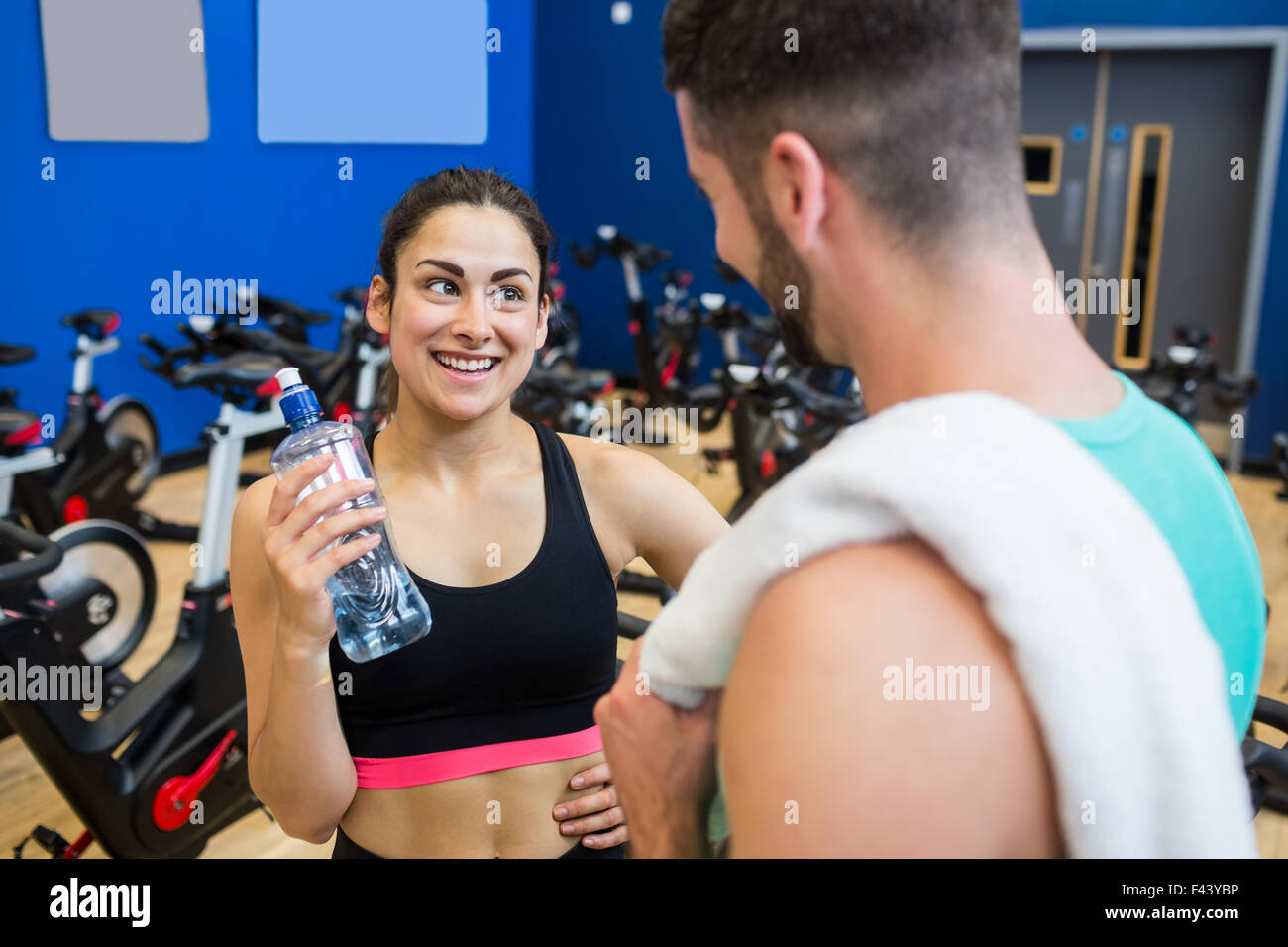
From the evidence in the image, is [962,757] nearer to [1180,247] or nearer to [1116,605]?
[1116,605]

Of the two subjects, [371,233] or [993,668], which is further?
[371,233]

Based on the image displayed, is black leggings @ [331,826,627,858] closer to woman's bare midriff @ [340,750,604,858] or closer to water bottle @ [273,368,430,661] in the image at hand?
woman's bare midriff @ [340,750,604,858]

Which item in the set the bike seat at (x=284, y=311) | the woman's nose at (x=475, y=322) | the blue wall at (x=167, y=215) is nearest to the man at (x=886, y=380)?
the woman's nose at (x=475, y=322)

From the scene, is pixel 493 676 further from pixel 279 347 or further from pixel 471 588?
pixel 279 347

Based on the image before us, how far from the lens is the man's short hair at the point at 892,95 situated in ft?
1.88

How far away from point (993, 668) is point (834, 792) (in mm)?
98

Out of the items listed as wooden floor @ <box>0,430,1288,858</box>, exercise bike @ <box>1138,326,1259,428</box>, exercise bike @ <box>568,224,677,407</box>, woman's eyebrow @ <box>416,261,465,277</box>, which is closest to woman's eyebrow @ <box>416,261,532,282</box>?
woman's eyebrow @ <box>416,261,465,277</box>

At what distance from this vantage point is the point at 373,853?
49.1 inches

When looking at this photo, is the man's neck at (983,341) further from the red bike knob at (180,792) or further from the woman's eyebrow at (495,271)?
the red bike knob at (180,792)

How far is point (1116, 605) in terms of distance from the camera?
1.65 ft

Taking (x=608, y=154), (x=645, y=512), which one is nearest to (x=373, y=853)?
(x=645, y=512)

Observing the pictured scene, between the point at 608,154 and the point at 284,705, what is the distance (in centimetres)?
669
